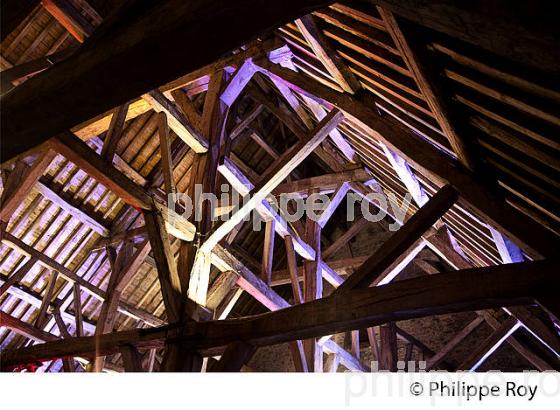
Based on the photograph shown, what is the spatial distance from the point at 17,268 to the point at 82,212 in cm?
142

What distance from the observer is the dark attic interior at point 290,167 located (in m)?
1.93

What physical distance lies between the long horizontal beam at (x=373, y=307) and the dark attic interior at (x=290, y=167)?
0.04 ft

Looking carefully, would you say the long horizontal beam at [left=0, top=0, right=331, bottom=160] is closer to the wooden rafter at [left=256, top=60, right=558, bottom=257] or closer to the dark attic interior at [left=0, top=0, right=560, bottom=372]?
the dark attic interior at [left=0, top=0, right=560, bottom=372]

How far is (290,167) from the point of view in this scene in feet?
18.3

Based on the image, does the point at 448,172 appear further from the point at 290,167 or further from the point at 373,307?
the point at 290,167

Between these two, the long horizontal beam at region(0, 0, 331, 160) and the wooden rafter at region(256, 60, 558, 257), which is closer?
the long horizontal beam at region(0, 0, 331, 160)

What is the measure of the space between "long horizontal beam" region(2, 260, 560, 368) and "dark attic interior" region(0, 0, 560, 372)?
0.04 ft

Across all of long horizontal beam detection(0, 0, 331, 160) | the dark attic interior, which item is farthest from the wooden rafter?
long horizontal beam detection(0, 0, 331, 160)

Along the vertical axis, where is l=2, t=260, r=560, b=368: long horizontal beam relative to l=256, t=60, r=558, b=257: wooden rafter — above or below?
below

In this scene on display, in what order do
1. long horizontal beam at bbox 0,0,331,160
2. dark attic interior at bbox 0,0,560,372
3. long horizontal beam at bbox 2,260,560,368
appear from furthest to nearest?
long horizontal beam at bbox 2,260,560,368 → dark attic interior at bbox 0,0,560,372 → long horizontal beam at bbox 0,0,331,160

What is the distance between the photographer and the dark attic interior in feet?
6.32

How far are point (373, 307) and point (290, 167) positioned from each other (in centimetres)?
235

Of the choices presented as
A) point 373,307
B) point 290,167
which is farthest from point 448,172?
point 290,167

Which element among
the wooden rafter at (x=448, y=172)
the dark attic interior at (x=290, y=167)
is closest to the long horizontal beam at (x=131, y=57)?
the dark attic interior at (x=290, y=167)
